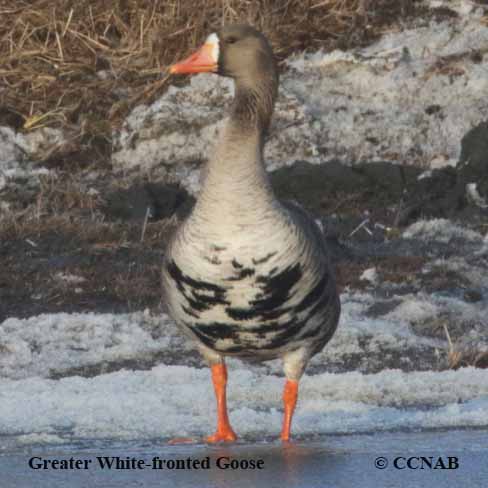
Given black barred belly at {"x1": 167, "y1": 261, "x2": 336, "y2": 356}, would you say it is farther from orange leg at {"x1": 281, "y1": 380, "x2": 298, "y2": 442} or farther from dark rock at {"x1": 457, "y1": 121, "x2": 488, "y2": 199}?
dark rock at {"x1": 457, "y1": 121, "x2": 488, "y2": 199}

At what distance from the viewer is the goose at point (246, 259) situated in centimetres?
696

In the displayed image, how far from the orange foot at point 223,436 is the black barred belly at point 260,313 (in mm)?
422

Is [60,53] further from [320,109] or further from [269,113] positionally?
[269,113]

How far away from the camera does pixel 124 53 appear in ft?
44.0

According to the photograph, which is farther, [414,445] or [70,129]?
[70,129]

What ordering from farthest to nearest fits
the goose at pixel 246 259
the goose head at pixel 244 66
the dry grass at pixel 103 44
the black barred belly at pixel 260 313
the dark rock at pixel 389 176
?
the dry grass at pixel 103 44, the dark rock at pixel 389 176, the goose head at pixel 244 66, the black barred belly at pixel 260 313, the goose at pixel 246 259

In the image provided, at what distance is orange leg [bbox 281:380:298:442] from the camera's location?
7.34 metres

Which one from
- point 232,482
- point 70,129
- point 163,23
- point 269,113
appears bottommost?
point 70,129

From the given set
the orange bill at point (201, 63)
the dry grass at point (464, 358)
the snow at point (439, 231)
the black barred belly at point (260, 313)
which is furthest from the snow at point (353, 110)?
the black barred belly at point (260, 313)

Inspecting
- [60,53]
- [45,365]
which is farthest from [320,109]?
[45,365]

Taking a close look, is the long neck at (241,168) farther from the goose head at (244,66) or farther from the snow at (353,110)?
the snow at (353,110)

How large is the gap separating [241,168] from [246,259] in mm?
480

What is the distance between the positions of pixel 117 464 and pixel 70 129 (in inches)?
270

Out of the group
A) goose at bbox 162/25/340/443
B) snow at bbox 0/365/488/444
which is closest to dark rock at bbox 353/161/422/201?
snow at bbox 0/365/488/444
